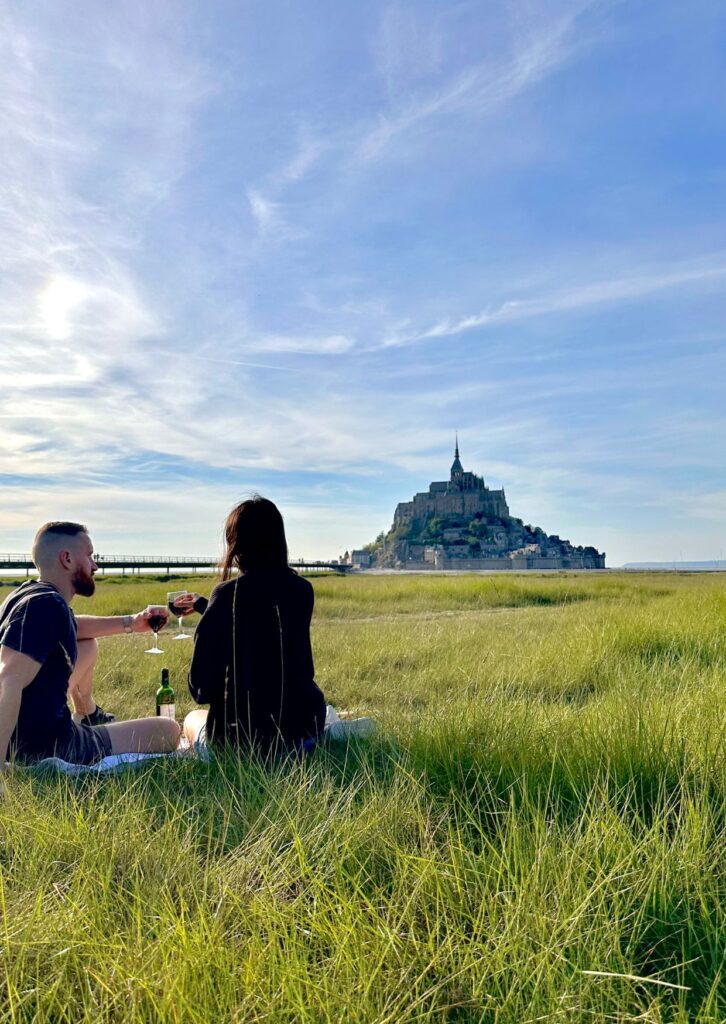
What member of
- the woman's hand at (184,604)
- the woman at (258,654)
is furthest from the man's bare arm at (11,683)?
the woman's hand at (184,604)

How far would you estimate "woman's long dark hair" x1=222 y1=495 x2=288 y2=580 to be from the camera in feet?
9.86

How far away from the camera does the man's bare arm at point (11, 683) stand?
2.77 meters

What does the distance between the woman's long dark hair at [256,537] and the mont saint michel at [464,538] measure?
322 ft

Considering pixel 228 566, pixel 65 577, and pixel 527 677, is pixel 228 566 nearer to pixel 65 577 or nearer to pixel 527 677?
pixel 65 577

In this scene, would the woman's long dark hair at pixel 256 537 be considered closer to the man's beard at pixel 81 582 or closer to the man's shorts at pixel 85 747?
the man's beard at pixel 81 582

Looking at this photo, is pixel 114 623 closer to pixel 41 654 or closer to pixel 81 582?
pixel 81 582

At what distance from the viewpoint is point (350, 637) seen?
7.83 meters

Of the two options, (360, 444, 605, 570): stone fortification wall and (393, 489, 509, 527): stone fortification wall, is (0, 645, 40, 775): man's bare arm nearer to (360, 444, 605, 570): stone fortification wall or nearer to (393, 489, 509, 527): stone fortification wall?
(360, 444, 605, 570): stone fortification wall

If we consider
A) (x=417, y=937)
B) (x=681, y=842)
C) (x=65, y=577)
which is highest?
(x=65, y=577)

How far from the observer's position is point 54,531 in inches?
126

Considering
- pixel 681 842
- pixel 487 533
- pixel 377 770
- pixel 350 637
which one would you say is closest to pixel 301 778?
pixel 377 770

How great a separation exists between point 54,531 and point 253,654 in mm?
1102

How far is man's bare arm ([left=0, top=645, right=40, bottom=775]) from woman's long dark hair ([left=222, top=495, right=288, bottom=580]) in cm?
89

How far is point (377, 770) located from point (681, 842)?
1140 mm
